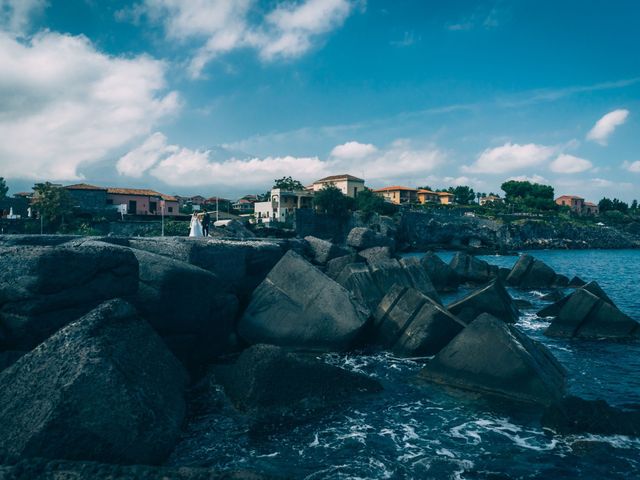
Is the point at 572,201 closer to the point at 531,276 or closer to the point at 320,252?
the point at 531,276

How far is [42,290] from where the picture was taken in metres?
6.83

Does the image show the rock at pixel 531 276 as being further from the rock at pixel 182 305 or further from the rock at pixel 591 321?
the rock at pixel 182 305

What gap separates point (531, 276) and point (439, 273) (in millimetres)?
7428

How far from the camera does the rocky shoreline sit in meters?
5.17

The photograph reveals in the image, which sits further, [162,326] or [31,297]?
[162,326]

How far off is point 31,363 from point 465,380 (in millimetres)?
7905

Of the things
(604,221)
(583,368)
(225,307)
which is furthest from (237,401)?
(604,221)

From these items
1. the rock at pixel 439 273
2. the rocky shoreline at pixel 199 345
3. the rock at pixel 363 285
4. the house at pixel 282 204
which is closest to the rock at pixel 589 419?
the rocky shoreline at pixel 199 345

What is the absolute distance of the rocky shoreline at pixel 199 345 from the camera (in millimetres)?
5168

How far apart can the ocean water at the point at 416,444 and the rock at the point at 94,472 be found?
7.53ft

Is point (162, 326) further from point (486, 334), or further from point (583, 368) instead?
point (583, 368)

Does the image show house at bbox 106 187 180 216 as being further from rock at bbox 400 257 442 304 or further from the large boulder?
rock at bbox 400 257 442 304

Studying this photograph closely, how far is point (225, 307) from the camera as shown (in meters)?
10.9

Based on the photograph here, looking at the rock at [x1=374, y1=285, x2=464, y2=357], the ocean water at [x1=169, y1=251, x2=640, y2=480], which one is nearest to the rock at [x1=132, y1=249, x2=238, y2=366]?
the ocean water at [x1=169, y1=251, x2=640, y2=480]
